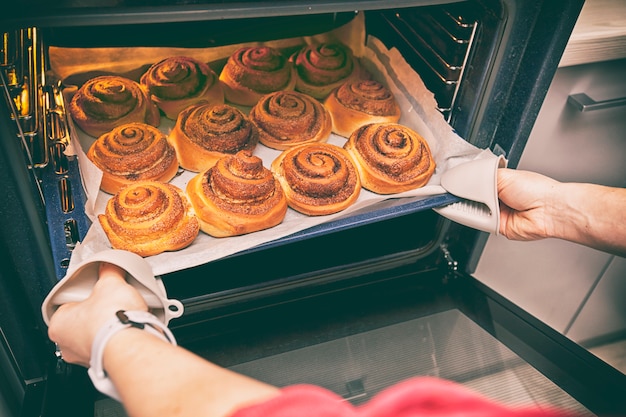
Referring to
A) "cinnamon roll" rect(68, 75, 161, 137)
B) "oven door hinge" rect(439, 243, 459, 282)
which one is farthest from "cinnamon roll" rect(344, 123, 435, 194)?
"cinnamon roll" rect(68, 75, 161, 137)

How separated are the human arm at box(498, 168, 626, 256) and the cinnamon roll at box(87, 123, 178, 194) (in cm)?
87

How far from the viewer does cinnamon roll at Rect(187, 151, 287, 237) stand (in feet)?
3.73

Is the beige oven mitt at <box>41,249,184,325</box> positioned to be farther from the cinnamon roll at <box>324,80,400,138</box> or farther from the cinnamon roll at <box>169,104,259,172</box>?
the cinnamon roll at <box>324,80,400,138</box>

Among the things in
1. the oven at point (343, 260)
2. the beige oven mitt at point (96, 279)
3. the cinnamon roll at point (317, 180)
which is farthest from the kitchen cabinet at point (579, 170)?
the beige oven mitt at point (96, 279)

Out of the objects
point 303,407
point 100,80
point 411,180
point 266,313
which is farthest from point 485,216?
point 100,80

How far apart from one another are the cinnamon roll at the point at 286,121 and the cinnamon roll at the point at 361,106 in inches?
2.9

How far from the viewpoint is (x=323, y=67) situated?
5.21 feet

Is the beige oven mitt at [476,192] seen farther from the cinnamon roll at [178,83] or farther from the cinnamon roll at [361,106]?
the cinnamon roll at [178,83]

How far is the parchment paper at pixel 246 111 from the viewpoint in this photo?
1.06 metres

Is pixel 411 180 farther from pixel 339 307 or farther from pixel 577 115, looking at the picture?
pixel 577 115

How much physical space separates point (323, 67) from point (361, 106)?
0.22 metres

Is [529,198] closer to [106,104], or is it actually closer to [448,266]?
[448,266]

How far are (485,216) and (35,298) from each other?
106cm

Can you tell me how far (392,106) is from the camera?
1.49 metres
